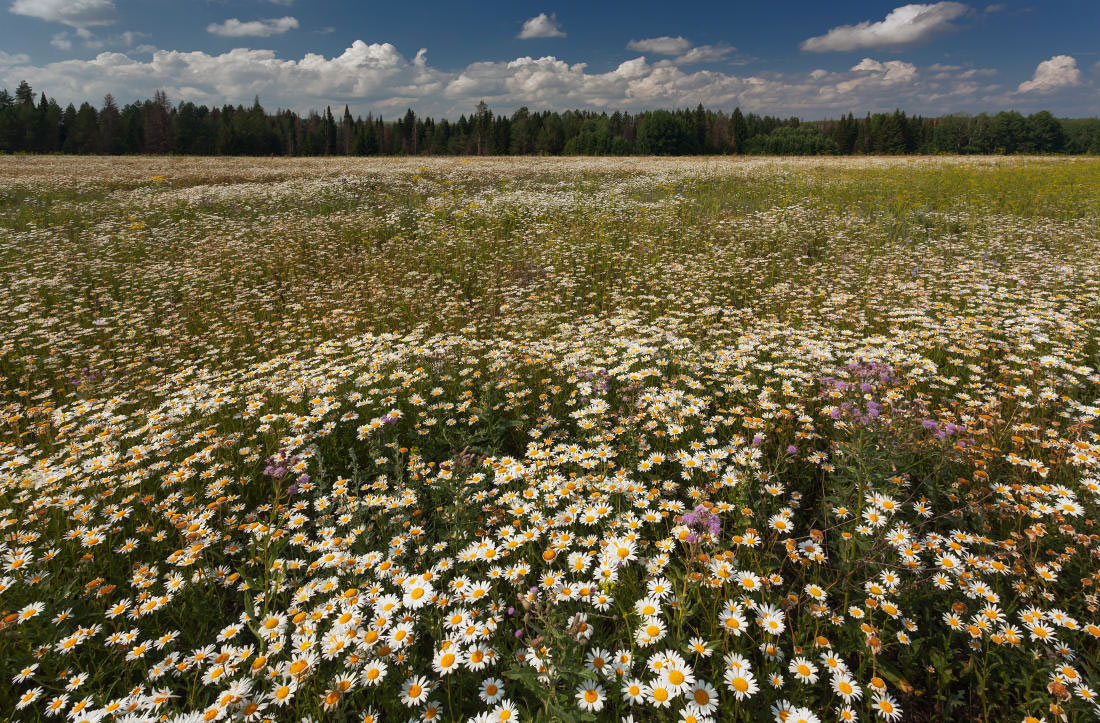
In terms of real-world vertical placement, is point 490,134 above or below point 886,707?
above

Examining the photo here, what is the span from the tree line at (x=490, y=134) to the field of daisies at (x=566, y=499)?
3079 inches

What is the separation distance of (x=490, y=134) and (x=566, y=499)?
284 feet

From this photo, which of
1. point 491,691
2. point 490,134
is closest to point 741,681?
point 491,691

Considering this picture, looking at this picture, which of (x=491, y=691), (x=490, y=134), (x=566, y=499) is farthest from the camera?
(x=490, y=134)

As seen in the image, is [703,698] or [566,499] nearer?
[703,698]

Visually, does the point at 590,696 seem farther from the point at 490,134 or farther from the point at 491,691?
the point at 490,134

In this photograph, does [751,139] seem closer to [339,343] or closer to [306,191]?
[306,191]

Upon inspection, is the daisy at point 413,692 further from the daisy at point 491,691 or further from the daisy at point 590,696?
the daisy at point 590,696

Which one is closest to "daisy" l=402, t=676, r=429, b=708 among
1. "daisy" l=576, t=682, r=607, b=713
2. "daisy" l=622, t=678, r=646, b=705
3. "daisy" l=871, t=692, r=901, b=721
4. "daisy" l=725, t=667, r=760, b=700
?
"daisy" l=576, t=682, r=607, b=713

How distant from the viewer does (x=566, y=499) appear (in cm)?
271

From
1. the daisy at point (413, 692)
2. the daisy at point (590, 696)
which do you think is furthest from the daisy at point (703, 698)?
the daisy at point (413, 692)

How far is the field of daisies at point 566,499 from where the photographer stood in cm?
182

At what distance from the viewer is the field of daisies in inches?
71.5

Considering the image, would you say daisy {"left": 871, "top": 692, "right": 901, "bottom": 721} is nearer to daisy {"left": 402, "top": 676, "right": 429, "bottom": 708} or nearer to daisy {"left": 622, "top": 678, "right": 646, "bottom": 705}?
daisy {"left": 622, "top": 678, "right": 646, "bottom": 705}
